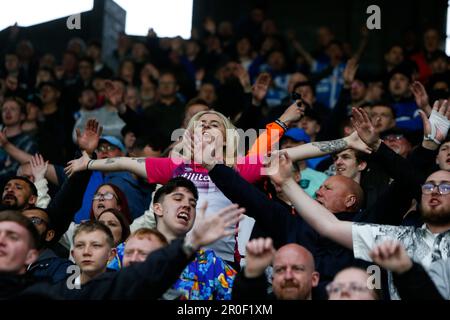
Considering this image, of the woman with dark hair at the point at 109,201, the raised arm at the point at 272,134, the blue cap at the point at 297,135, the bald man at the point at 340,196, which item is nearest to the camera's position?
the bald man at the point at 340,196

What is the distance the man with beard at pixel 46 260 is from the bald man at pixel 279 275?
1.57 m

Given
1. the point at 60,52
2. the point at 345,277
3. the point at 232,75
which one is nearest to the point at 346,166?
the point at 345,277

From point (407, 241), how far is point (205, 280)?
51.0 inches

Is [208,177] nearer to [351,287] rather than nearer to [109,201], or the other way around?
[109,201]

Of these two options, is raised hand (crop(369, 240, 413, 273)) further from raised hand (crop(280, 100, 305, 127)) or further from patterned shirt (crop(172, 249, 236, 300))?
raised hand (crop(280, 100, 305, 127))

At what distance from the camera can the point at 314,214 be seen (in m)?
5.48

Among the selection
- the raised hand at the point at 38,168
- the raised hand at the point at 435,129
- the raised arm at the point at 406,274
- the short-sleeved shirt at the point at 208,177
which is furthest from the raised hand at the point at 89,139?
the raised arm at the point at 406,274

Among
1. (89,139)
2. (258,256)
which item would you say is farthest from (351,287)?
(89,139)

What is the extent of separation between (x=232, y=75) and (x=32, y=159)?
3.91m

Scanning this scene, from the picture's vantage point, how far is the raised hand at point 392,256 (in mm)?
4465

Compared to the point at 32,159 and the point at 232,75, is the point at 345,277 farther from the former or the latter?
the point at 232,75

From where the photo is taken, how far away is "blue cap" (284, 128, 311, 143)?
8.23 m

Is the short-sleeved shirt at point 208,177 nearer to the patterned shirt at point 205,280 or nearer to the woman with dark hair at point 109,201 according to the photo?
the woman with dark hair at point 109,201

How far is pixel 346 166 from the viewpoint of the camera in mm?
7430
